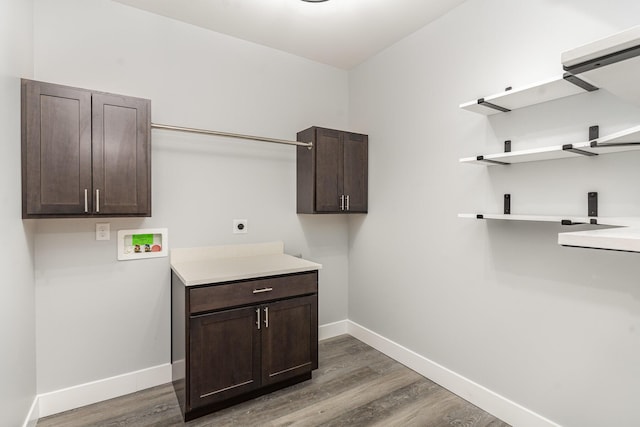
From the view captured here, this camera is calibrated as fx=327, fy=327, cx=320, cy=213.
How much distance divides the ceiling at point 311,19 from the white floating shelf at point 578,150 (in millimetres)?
1220

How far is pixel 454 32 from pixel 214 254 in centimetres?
243

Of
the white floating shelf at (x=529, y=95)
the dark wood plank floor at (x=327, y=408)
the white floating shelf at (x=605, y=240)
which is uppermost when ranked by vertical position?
the white floating shelf at (x=529, y=95)

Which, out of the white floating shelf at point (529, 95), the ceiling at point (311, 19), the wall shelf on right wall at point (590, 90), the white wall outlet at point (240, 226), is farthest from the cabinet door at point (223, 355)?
the ceiling at point (311, 19)

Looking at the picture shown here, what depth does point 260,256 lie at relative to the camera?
2814mm

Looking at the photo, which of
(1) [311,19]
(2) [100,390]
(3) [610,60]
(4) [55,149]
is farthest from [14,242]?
(3) [610,60]

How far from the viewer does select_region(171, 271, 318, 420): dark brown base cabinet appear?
1990 mm

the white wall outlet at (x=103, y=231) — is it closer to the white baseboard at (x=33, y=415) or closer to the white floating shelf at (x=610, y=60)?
the white baseboard at (x=33, y=415)

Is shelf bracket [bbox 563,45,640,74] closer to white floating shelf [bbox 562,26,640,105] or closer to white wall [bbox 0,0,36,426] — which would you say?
white floating shelf [bbox 562,26,640,105]

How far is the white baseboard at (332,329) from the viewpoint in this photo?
323cm

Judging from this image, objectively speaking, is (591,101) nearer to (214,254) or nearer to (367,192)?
(367,192)

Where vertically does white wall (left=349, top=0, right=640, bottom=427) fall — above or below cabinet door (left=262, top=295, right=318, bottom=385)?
above

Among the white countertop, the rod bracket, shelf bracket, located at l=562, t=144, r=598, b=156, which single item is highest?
shelf bracket, located at l=562, t=144, r=598, b=156

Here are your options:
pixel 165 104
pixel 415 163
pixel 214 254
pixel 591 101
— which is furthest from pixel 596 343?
pixel 165 104

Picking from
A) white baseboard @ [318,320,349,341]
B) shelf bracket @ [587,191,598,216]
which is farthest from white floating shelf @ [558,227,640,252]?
white baseboard @ [318,320,349,341]
